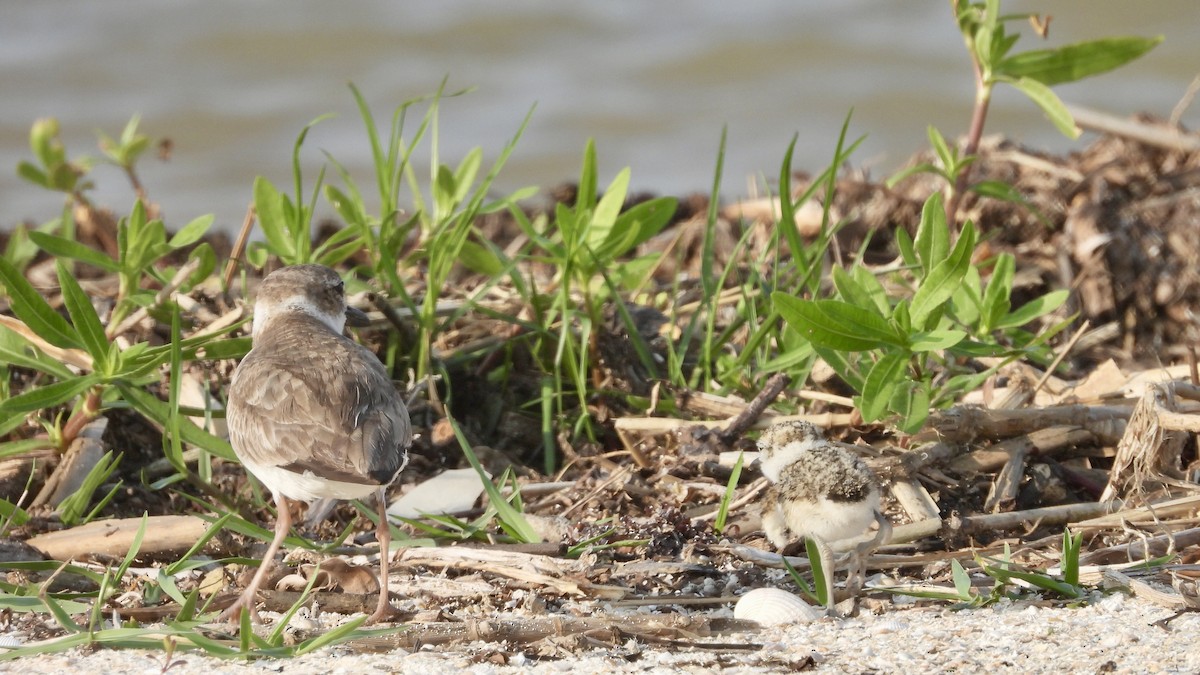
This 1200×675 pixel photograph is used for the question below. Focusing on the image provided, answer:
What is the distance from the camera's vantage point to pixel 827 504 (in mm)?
3717

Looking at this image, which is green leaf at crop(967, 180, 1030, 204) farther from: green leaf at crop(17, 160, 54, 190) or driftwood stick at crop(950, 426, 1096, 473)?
green leaf at crop(17, 160, 54, 190)

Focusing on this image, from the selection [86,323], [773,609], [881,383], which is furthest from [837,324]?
[86,323]

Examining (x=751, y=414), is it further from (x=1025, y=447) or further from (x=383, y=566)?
(x=383, y=566)

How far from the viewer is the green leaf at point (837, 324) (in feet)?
13.2

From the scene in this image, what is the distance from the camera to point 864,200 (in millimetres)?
7086

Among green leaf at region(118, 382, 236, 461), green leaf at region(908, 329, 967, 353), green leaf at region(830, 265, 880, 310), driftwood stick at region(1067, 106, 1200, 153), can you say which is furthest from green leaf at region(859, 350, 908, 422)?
driftwood stick at region(1067, 106, 1200, 153)

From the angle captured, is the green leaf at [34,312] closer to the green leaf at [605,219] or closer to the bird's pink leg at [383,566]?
the bird's pink leg at [383,566]

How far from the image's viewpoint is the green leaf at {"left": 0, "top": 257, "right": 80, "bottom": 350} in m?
4.26

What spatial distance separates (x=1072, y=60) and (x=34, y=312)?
13.0ft

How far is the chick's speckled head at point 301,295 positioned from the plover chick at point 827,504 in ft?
5.85

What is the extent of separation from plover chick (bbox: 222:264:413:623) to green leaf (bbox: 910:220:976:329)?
162 centimetres

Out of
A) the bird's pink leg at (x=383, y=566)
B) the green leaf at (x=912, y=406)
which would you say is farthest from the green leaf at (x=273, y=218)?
the green leaf at (x=912, y=406)

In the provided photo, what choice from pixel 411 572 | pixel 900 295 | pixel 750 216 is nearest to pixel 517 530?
pixel 411 572

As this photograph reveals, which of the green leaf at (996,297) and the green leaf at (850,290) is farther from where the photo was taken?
the green leaf at (996,297)
